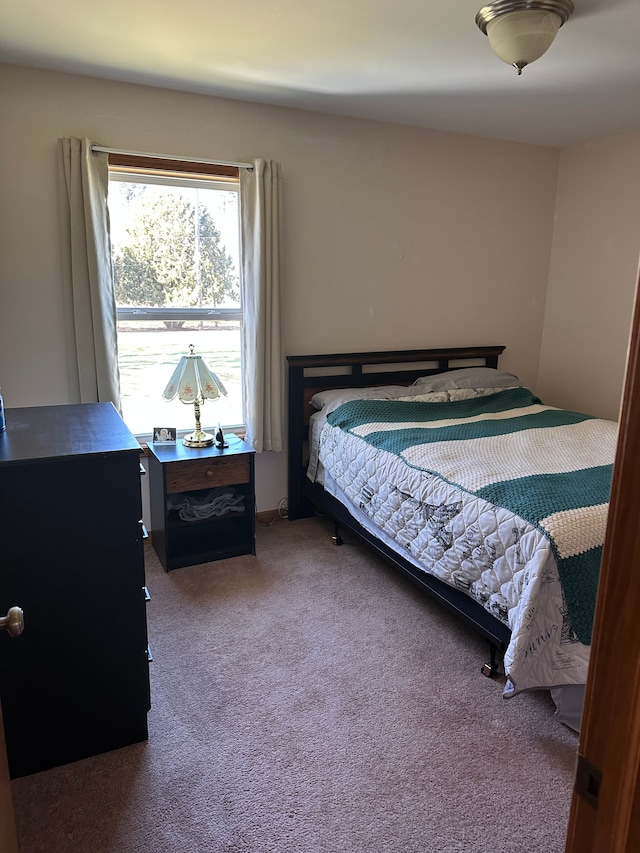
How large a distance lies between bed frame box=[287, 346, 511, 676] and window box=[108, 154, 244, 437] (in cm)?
39

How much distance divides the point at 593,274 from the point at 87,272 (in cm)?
328

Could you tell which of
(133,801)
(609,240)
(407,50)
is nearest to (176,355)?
(407,50)

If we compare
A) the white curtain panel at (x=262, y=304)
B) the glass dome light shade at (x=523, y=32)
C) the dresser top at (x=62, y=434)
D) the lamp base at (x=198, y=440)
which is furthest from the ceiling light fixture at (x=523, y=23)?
the lamp base at (x=198, y=440)

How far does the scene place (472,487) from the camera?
7.38 feet

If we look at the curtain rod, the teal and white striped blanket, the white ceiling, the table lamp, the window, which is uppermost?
the white ceiling

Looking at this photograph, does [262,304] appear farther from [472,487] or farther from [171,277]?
[472,487]

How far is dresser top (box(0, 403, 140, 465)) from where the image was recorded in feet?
5.27

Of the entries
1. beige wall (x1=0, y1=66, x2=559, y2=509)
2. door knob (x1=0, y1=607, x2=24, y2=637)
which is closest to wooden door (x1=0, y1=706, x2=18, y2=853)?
door knob (x1=0, y1=607, x2=24, y2=637)

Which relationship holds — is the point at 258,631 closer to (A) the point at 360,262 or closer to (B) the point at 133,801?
(B) the point at 133,801

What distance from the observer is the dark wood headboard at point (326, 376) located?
354cm

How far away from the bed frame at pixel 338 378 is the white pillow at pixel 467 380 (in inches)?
5.8

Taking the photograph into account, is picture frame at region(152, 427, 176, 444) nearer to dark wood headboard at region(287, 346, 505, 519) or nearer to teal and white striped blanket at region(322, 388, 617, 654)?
dark wood headboard at region(287, 346, 505, 519)

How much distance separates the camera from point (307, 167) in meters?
3.36

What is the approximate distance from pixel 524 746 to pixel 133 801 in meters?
1.21
